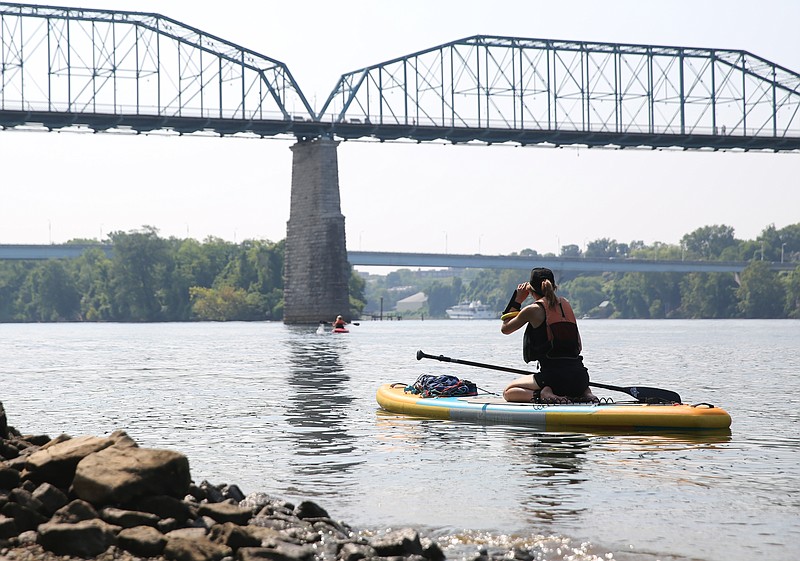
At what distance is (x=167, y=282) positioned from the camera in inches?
4865

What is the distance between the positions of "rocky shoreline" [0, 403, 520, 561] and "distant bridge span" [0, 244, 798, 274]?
119 m

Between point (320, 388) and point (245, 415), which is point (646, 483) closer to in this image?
point (245, 415)

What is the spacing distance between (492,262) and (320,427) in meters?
121

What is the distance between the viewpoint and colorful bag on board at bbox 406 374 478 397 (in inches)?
585

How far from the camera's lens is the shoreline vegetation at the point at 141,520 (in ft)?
21.4

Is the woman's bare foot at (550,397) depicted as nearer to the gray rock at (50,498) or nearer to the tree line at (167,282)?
the gray rock at (50,498)

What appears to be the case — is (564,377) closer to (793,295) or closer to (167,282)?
(167,282)

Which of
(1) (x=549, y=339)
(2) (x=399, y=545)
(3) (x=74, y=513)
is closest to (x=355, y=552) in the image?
(2) (x=399, y=545)

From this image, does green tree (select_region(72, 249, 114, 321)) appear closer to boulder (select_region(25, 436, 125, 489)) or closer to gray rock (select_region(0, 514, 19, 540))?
boulder (select_region(25, 436, 125, 489))

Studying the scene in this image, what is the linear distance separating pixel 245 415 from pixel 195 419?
2.86 ft

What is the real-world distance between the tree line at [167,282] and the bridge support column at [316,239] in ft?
110

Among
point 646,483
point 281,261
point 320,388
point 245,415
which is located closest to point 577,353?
point 646,483

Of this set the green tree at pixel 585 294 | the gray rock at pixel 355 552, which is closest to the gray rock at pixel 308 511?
the gray rock at pixel 355 552

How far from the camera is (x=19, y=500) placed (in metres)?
7.05
